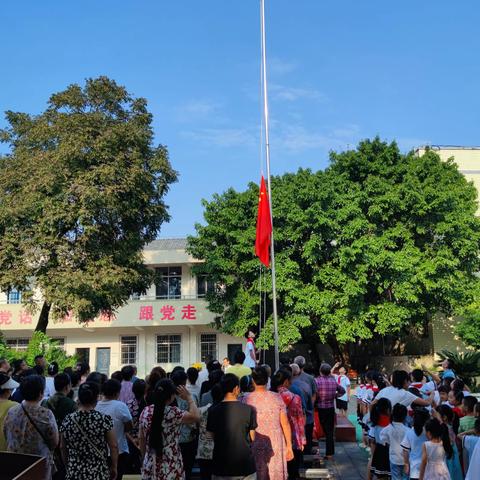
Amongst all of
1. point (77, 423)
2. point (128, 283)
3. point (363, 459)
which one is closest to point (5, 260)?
point (128, 283)

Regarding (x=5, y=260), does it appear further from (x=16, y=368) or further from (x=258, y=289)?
(x=16, y=368)

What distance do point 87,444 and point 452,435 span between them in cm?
323

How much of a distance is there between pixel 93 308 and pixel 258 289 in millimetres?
6233

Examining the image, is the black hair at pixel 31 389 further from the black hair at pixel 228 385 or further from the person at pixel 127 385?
the person at pixel 127 385

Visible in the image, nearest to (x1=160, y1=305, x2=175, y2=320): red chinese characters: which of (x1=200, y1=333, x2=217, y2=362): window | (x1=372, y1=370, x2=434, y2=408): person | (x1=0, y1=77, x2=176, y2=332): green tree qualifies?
(x1=200, y1=333, x2=217, y2=362): window

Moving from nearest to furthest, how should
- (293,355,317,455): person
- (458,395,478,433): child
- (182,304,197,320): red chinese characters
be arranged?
(458,395,478,433): child < (293,355,317,455): person < (182,304,197,320): red chinese characters

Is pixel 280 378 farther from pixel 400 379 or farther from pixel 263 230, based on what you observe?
pixel 263 230

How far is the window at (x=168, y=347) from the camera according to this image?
2828 cm

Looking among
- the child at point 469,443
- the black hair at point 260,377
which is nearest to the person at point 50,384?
the black hair at point 260,377

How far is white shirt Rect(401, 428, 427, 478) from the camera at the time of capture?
4.93 meters

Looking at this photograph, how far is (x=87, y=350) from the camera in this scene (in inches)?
1129

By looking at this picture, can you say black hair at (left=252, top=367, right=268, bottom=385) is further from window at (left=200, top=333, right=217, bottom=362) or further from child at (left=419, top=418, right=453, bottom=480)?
window at (left=200, top=333, right=217, bottom=362)

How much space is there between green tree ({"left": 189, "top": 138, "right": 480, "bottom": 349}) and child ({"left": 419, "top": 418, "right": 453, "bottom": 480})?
49.9ft

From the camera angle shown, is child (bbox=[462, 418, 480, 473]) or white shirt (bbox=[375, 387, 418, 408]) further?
white shirt (bbox=[375, 387, 418, 408])
